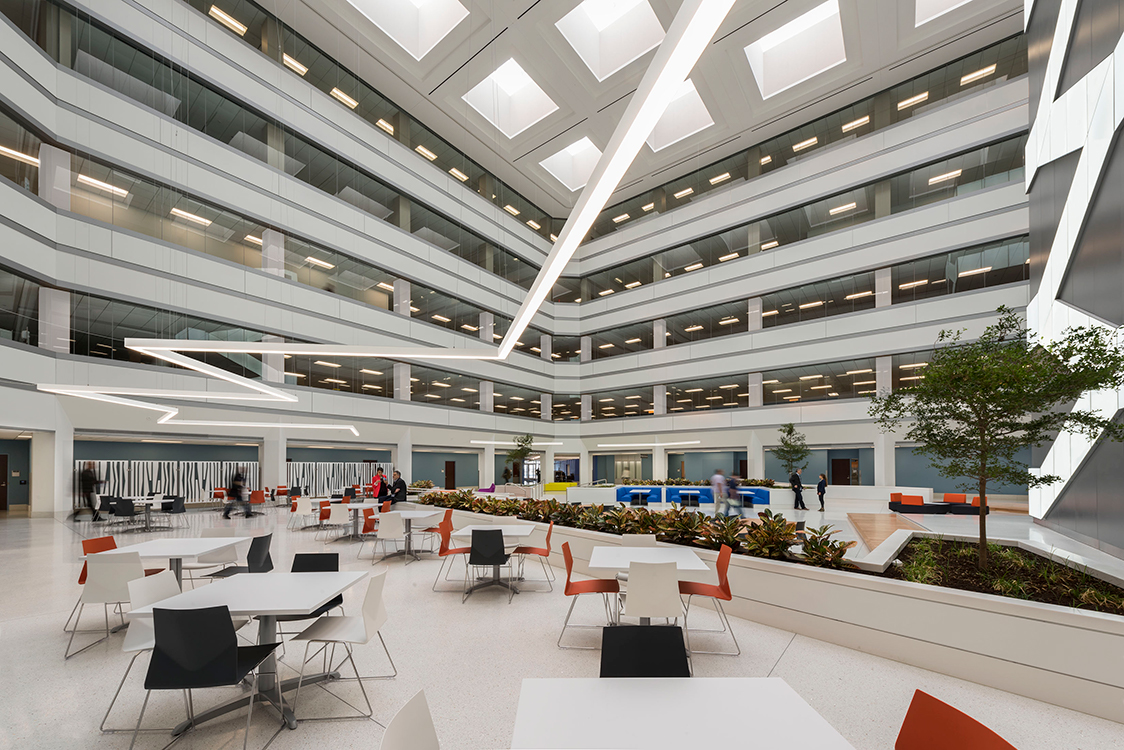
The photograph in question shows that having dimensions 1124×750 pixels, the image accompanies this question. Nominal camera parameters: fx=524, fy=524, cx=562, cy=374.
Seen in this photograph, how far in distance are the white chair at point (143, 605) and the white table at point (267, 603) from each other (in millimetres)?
158

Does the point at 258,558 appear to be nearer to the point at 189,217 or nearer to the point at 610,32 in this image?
the point at 189,217

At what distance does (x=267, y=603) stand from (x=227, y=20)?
67.3 feet

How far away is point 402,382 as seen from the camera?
885 inches

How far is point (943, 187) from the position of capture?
65.5 ft

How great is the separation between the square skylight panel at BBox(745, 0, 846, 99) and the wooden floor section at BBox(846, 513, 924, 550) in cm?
1544

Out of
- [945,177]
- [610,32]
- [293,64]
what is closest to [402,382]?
[293,64]

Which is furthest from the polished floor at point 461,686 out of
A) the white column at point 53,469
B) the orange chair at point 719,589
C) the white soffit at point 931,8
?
the white soffit at point 931,8

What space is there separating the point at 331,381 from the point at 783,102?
20.4 meters

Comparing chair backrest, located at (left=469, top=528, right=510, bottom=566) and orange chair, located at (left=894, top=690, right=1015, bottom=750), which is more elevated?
orange chair, located at (left=894, top=690, right=1015, bottom=750)

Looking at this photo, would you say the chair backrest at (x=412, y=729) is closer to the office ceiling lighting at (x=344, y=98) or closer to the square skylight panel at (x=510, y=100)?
the square skylight panel at (x=510, y=100)

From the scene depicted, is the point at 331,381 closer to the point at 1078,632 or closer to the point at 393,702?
the point at 393,702

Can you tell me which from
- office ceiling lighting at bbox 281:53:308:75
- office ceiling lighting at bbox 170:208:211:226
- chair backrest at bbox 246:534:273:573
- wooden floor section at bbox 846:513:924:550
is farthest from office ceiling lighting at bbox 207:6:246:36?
wooden floor section at bbox 846:513:924:550

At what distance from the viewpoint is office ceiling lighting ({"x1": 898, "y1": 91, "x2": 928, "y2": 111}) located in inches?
801

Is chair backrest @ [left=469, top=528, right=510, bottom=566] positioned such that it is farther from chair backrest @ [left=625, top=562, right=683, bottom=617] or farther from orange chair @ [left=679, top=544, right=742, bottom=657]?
chair backrest @ [left=625, top=562, right=683, bottom=617]
